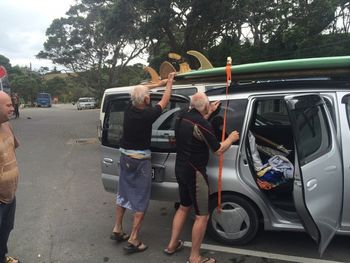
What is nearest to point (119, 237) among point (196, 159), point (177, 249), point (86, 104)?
point (177, 249)

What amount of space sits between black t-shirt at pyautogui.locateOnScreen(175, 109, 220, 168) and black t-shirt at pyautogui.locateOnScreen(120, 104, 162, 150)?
0.35 metres

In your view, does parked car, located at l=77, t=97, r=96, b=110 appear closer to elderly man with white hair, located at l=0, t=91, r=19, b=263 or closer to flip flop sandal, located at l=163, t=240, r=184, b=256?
flip flop sandal, located at l=163, t=240, r=184, b=256

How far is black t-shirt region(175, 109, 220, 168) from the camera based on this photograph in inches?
157

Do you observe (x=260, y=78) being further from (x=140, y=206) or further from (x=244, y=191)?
(x=140, y=206)

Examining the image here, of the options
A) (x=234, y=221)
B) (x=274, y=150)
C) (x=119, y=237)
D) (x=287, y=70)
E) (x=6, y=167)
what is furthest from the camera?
(x=274, y=150)

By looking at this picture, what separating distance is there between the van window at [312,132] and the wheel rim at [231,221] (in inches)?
39.3

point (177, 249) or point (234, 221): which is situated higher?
point (234, 221)

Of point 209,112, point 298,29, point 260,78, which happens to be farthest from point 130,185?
point 298,29

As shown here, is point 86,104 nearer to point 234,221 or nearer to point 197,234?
point 234,221

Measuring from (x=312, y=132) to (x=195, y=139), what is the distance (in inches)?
45.4

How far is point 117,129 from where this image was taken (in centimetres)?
511

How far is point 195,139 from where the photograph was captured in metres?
4.05

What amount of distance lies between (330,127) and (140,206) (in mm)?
2185

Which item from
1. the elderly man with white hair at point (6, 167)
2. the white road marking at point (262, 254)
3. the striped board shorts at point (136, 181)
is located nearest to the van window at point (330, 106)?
the white road marking at point (262, 254)
